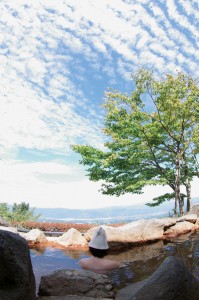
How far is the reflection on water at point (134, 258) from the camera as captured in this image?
815 centimetres

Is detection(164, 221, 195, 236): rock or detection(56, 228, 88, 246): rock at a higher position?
detection(164, 221, 195, 236): rock

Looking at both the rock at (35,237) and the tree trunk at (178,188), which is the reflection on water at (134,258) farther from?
the tree trunk at (178,188)

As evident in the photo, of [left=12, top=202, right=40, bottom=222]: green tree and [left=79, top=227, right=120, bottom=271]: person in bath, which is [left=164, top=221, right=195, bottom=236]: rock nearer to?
[left=79, top=227, right=120, bottom=271]: person in bath

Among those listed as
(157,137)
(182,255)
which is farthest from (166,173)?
(182,255)

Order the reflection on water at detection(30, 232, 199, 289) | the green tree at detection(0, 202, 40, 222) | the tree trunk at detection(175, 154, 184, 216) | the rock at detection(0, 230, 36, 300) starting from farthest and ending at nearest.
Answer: the green tree at detection(0, 202, 40, 222) → the tree trunk at detection(175, 154, 184, 216) → the reflection on water at detection(30, 232, 199, 289) → the rock at detection(0, 230, 36, 300)

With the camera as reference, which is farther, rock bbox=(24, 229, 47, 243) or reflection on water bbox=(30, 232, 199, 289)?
rock bbox=(24, 229, 47, 243)

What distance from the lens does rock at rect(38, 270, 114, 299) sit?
5973 mm

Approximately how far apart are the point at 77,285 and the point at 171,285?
2515 millimetres

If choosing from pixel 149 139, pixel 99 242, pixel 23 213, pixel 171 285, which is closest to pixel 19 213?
pixel 23 213

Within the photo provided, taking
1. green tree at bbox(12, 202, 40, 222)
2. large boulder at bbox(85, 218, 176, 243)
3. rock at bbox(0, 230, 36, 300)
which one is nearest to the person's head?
rock at bbox(0, 230, 36, 300)

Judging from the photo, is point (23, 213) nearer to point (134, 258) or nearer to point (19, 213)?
point (19, 213)

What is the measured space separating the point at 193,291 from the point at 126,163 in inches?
854

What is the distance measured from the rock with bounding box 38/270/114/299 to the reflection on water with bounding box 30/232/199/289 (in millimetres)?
1118

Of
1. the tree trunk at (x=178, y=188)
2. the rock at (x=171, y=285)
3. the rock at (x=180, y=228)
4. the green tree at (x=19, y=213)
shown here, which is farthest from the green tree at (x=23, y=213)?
the rock at (x=171, y=285)
